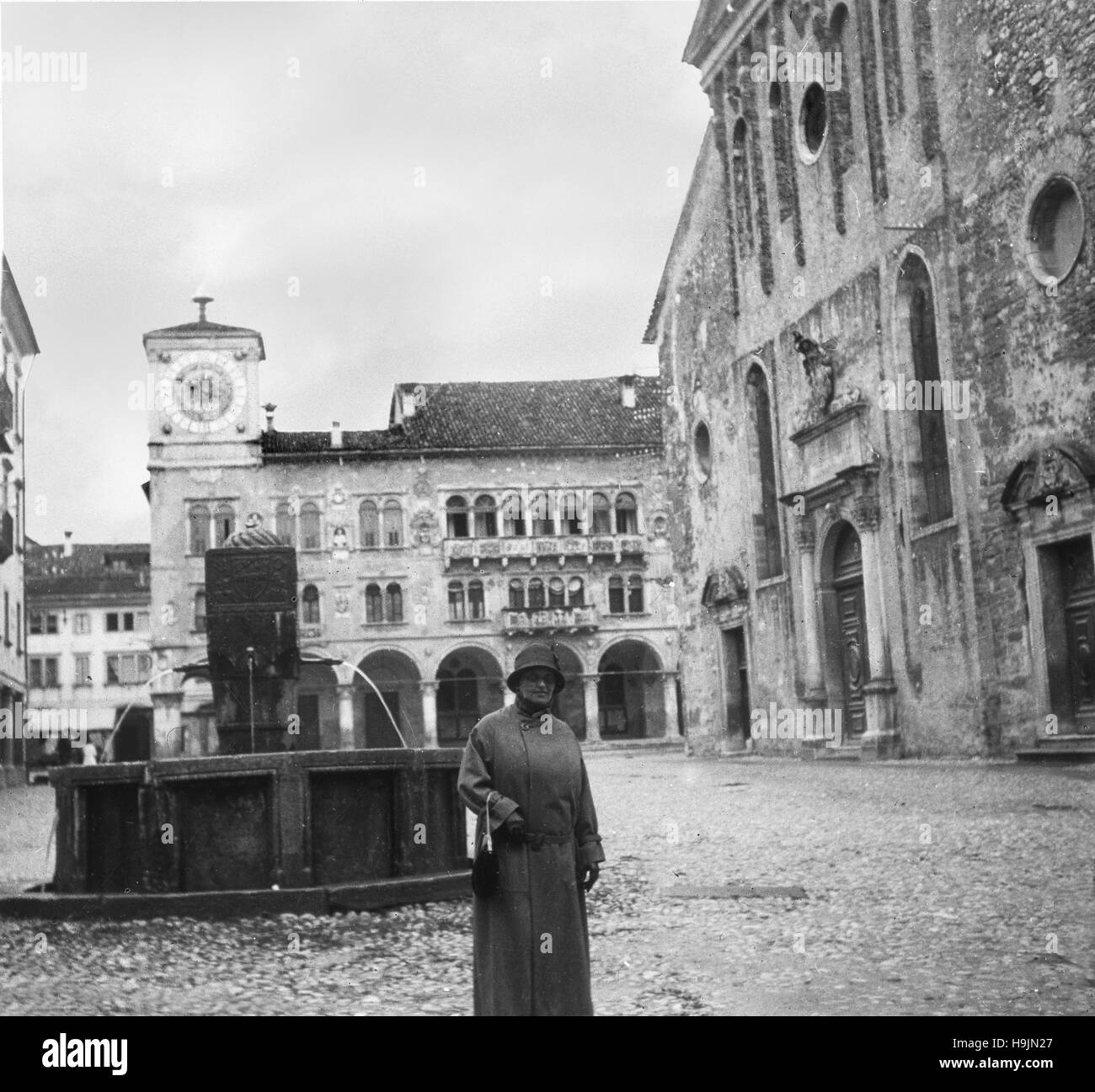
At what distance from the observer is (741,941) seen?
24.7ft

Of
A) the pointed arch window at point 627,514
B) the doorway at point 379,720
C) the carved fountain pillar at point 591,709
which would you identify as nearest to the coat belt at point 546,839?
the carved fountain pillar at point 591,709

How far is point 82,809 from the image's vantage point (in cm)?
917

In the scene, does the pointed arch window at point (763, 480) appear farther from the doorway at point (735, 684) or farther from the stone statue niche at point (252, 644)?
the stone statue niche at point (252, 644)

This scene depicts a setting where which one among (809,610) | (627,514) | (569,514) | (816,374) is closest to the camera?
(816,374)

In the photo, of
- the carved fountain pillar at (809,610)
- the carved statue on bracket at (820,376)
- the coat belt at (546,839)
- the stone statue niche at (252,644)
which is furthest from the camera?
the carved fountain pillar at (809,610)

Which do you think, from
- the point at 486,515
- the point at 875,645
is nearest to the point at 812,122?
the point at 875,645

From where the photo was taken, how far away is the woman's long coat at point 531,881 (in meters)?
5.18

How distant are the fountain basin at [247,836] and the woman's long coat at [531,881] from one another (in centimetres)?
350

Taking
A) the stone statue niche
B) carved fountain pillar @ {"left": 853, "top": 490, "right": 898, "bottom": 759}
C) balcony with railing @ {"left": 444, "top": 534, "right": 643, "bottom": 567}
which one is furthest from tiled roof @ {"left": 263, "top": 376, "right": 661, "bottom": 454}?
the stone statue niche

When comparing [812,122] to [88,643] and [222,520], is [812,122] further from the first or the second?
[88,643]

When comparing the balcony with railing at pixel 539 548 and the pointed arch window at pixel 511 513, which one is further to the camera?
the pointed arch window at pixel 511 513

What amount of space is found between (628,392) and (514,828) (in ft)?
157

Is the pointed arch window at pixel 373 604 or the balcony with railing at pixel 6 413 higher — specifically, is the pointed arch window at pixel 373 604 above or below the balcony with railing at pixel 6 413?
below
